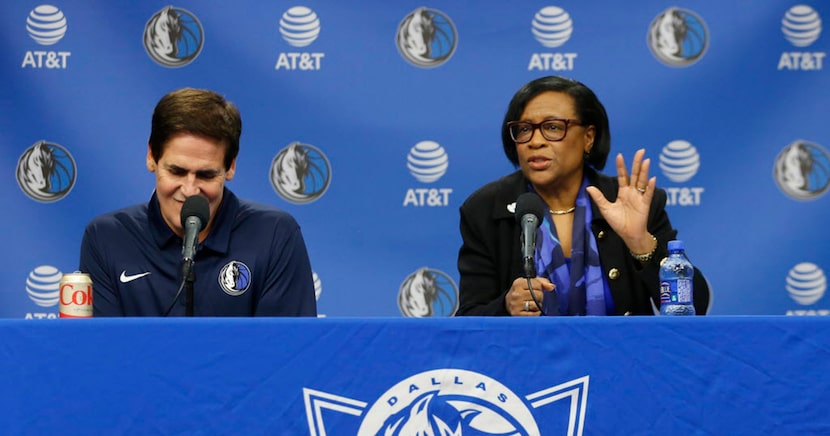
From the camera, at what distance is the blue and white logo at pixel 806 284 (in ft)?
12.1

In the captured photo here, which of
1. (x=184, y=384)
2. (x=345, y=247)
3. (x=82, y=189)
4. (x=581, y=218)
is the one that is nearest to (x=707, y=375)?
(x=184, y=384)

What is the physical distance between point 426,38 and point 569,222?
1079 millimetres

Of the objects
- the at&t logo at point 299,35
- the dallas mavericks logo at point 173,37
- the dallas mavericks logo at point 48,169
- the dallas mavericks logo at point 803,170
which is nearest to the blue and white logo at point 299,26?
the at&t logo at point 299,35

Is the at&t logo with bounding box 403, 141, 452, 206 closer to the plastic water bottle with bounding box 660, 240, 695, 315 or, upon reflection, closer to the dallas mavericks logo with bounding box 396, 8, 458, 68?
the dallas mavericks logo with bounding box 396, 8, 458, 68

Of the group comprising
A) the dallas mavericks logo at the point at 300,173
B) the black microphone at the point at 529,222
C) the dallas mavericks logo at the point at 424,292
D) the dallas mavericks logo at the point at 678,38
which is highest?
the dallas mavericks logo at the point at 678,38

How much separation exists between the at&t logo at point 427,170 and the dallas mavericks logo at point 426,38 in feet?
1.01

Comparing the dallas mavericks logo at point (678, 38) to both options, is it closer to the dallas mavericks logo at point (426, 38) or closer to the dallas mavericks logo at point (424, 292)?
the dallas mavericks logo at point (426, 38)

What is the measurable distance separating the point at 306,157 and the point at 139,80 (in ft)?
2.17

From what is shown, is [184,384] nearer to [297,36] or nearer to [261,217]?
[261,217]

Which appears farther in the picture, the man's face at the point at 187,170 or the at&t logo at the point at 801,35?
the at&t logo at the point at 801,35

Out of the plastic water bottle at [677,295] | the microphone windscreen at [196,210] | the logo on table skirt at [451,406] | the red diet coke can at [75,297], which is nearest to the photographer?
the logo on table skirt at [451,406]

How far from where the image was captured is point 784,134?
3.69 metres

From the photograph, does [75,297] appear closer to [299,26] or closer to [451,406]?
[451,406]

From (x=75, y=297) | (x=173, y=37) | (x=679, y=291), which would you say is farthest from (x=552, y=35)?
(x=75, y=297)
